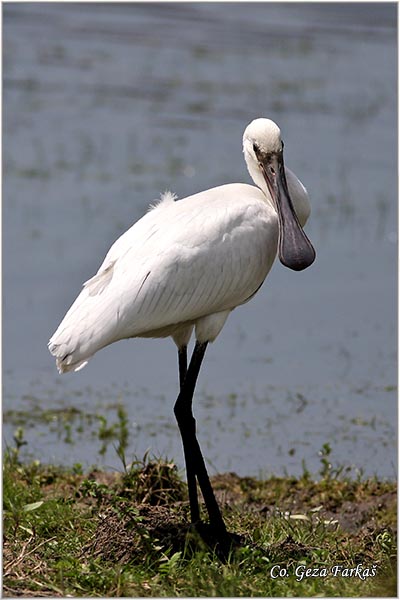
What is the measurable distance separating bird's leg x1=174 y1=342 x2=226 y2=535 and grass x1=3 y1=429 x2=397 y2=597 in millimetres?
140

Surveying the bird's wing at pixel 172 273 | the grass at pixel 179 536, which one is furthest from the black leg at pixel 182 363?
the grass at pixel 179 536

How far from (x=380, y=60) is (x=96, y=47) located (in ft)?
14.6

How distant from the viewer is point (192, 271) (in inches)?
233

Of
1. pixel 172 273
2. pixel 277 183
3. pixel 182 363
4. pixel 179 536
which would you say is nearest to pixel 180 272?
pixel 172 273

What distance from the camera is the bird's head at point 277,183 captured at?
6.01m

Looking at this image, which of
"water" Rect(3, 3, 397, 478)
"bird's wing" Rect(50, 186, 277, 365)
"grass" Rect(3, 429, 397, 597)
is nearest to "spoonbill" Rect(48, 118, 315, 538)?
"bird's wing" Rect(50, 186, 277, 365)

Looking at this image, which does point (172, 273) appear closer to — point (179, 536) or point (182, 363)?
point (182, 363)

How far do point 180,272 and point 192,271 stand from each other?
0.21ft

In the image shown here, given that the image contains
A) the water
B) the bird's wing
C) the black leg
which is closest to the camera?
the bird's wing

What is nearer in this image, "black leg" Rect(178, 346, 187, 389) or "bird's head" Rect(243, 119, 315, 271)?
"bird's head" Rect(243, 119, 315, 271)

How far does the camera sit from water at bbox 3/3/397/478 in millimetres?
8602

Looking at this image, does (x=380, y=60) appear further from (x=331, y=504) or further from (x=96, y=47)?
(x=331, y=504)

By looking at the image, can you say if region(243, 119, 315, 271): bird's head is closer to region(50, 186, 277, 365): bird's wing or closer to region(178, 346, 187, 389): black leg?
region(50, 186, 277, 365): bird's wing

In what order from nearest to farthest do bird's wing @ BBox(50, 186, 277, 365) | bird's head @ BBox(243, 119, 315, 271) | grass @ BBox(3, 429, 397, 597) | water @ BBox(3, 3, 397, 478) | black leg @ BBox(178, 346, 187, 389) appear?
grass @ BBox(3, 429, 397, 597), bird's wing @ BBox(50, 186, 277, 365), bird's head @ BBox(243, 119, 315, 271), black leg @ BBox(178, 346, 187, 389), water @ BBox(3, 3, 397, 478)
